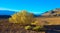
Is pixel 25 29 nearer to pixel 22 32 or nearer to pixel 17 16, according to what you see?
pixel 22 32

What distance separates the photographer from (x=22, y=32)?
3030cm

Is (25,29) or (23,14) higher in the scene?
(23,14)

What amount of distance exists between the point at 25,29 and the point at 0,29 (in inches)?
153

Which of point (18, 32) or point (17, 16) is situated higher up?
point (17, 16)

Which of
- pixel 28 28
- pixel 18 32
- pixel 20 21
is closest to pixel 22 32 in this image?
pixel 18 32

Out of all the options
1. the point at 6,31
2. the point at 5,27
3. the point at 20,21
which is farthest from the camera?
the point at 20,21

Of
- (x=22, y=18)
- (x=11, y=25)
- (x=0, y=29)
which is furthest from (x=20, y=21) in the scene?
(x=0, y=29)

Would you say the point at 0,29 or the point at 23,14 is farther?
the point at 23,14

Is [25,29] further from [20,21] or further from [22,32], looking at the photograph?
[20,21]

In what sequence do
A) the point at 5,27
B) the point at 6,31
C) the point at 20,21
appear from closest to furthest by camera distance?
the point at 6,31
the point at 5,27
the point at 20,21

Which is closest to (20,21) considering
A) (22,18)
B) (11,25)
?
(22,18)

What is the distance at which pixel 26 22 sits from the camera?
3988 cm

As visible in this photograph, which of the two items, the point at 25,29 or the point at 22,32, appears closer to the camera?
the point at 22,32

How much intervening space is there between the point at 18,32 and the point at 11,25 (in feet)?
14.2
